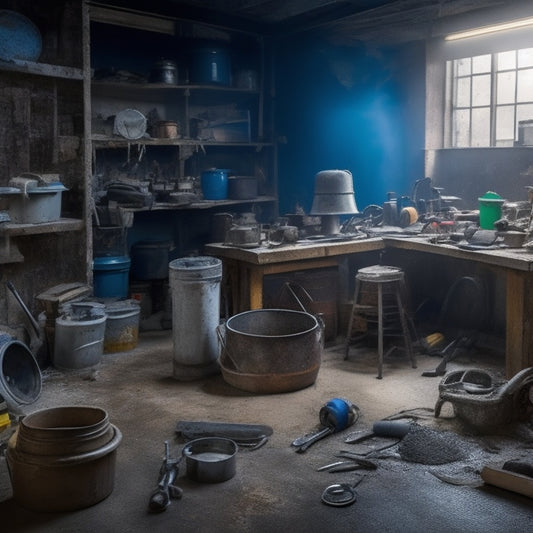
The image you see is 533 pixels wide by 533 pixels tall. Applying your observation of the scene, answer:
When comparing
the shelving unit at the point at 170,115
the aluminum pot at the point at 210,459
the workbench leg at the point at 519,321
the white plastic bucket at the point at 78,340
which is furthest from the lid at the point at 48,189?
the workbench leg at the point at 519,321

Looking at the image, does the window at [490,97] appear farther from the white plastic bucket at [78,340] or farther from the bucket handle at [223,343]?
the white plastic bucket at [78,340]

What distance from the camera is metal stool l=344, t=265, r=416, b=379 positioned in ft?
18.0

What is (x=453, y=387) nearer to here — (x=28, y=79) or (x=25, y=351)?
(x=25, y=351)

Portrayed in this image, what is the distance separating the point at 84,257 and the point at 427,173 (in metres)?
3.62

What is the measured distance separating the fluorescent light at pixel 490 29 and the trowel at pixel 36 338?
4783 mm

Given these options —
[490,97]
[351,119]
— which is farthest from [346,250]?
[351,119]

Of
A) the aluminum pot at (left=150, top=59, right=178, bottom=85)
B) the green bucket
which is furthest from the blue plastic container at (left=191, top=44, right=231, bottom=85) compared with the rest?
the green bucket

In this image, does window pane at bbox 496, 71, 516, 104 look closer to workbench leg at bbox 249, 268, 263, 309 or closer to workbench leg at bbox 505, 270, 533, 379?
workbench leg at bbox 505, 270, 533, 379

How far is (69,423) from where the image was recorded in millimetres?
3637

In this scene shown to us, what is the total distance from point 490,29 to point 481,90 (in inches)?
24.9

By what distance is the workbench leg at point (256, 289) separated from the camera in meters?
5.77

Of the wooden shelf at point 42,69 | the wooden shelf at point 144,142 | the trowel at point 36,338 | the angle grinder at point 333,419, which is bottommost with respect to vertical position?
Answer: the angle grinder at point 333,419

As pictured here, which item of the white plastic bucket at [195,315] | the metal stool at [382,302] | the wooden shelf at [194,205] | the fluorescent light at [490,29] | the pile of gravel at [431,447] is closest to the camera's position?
the pile of gravel at [431,447]

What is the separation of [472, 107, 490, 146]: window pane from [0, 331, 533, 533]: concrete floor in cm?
264
